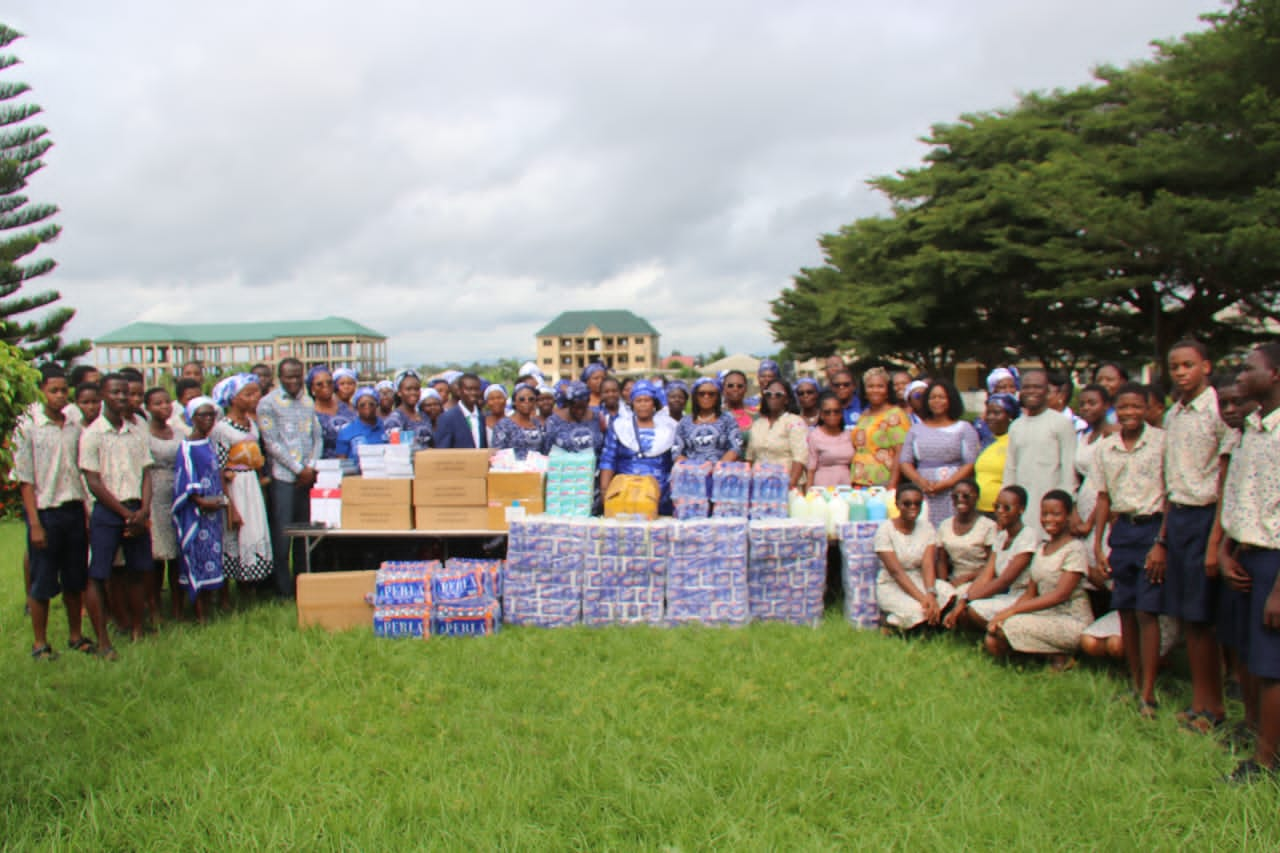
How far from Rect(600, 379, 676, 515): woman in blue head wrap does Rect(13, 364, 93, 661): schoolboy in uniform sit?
319 cm

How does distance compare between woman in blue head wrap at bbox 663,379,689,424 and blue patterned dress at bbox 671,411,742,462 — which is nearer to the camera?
blue patterned dress at bbox 671,411,742,462

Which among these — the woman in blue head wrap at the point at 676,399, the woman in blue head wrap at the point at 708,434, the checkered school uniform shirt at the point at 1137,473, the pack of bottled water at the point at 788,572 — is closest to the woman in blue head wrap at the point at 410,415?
the woman in blue head wrap at the point at 676,399

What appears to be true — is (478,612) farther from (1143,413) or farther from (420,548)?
(1143,413)

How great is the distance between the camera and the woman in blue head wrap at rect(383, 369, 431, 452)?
21.6ft

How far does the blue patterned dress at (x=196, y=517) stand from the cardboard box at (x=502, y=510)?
1.71 metres

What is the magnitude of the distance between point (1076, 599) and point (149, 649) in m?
5.12

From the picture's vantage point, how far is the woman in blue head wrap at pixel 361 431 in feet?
20.4

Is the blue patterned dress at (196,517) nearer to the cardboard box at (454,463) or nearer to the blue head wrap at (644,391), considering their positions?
the cardboard box at (454,463)

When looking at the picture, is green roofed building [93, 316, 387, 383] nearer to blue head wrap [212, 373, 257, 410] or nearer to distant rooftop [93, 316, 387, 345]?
distant rooftop [93, 316, 387, 345]

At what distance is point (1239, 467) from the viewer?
10.3 ft

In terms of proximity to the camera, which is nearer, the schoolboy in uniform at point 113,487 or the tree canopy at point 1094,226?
the schoolboy in uniform at point 113,487

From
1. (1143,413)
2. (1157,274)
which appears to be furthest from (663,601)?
(1157,274)

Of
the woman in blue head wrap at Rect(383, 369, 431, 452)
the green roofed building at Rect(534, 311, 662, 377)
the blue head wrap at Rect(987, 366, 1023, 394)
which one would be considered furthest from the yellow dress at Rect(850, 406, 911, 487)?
the green roofed building at Rect(534, 311, 662, 377)

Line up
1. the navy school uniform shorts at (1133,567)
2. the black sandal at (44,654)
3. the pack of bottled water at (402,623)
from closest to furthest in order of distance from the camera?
1. the navy school uniform shorts at (1133,567)
2. the black sandal at (44,654)
3. the pack of bottled water at (402,623)
